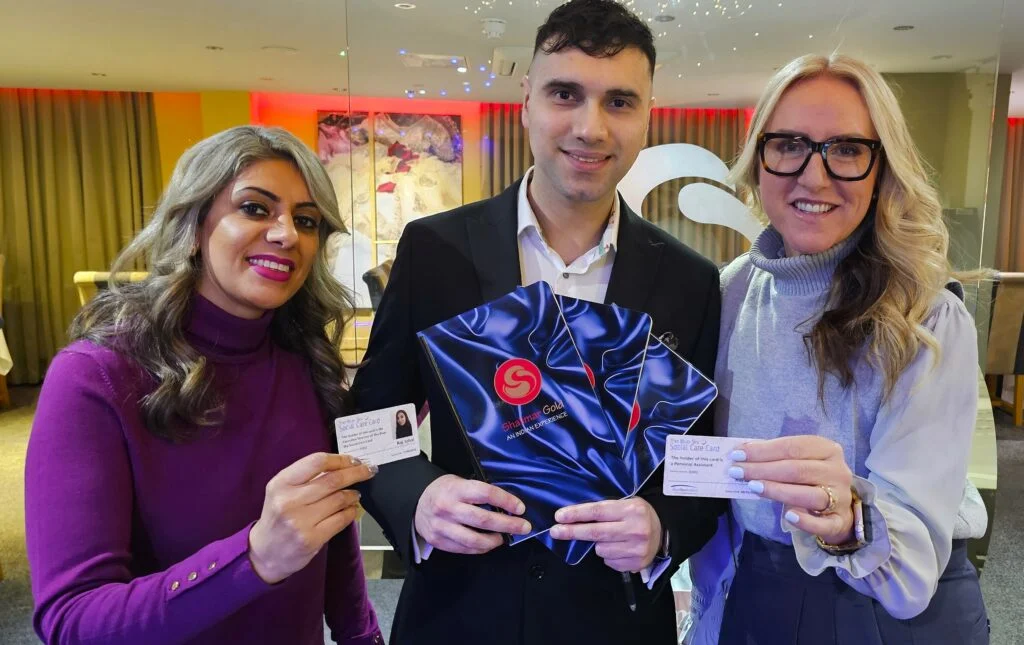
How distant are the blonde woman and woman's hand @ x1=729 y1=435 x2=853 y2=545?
0.17ft

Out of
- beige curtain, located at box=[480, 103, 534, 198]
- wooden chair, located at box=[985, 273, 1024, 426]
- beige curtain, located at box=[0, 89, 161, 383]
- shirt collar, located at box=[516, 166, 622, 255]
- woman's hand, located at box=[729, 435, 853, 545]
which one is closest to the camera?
woman's hand, located at box=[729, 435, 853, 545]

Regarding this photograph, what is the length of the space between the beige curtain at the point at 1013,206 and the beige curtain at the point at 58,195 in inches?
441

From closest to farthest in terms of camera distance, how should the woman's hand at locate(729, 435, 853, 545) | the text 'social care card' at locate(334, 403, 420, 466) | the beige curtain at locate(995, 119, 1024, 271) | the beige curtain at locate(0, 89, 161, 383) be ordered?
the woman's hand at locate(729, 435, 853, 545) → the text 'social care card' at locate(334, 403, 420, 466) → the beige curtain at locate(0, 89, 161, 383) → the beige curtain at locate(995, 119, 1024, 271)

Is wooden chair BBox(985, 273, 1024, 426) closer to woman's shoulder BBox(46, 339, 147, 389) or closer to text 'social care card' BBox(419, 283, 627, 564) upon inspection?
A: text 'social care card' BBox(419, 283, 627, 564)

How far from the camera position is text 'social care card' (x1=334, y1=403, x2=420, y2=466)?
1090 millimetres

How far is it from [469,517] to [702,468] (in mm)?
367

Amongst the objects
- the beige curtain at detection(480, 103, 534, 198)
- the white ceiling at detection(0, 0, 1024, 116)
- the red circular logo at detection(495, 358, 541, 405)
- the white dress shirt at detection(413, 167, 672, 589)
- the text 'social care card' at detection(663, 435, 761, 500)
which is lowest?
the text 'social care card' at detection(663, 435, 761, 500)

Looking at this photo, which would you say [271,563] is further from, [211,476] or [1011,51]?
[1011,51]

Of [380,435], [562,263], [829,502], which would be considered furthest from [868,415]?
[380,435]

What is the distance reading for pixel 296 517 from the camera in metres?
1.01

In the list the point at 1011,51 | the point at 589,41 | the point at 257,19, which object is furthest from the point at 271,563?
the point at 1011,51

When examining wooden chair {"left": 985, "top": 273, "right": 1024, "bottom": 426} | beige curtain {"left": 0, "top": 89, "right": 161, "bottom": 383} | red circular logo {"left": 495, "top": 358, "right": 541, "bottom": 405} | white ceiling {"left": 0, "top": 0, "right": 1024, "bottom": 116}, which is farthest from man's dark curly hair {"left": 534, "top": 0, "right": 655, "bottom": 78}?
beige curtain {"left": 0, "top": 89, "right": 161, "bottom": 383}

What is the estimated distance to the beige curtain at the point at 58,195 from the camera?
786 cm

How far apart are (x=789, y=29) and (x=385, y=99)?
1.93 m
